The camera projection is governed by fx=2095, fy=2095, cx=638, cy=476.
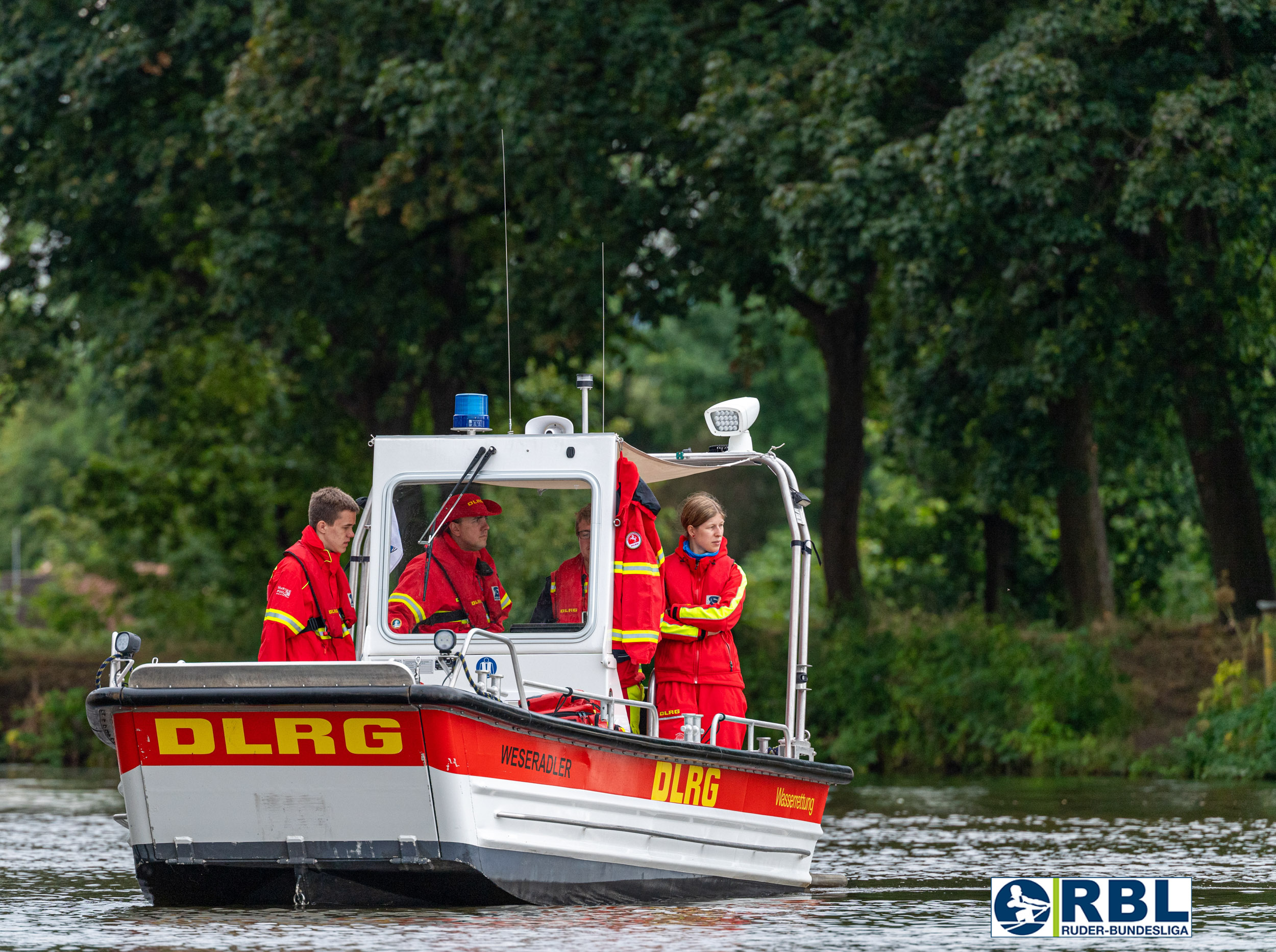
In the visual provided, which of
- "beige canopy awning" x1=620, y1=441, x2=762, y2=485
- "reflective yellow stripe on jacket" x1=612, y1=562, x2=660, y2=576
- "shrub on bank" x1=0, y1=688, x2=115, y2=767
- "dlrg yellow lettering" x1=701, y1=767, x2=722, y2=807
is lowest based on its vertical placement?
"shrub on bank" x1=0, y1=688, x2=115, y2=767

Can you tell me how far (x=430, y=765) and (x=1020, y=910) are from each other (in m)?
2.80

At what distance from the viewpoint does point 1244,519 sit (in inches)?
847

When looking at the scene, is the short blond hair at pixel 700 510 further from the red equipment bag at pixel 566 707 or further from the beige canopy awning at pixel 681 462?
the red equipment bag at pixel 566 707

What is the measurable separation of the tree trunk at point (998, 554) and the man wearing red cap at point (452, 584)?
18347 millimetres

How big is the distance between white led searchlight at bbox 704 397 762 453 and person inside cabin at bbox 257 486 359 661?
195 centimetres

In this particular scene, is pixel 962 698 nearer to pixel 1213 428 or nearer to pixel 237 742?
pixel 1213 428

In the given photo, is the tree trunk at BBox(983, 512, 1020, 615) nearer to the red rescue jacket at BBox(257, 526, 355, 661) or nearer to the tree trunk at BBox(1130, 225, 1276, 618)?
the tree trunk at BBox(1130, 225, 1276, 618)

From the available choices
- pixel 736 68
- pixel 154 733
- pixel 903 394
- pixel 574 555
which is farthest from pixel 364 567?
pixel 903 394

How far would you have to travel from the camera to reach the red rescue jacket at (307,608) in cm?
966

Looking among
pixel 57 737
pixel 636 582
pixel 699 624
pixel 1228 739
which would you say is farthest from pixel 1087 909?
pixel 57 737

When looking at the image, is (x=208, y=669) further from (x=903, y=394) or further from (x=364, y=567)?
(x=903, y=394)

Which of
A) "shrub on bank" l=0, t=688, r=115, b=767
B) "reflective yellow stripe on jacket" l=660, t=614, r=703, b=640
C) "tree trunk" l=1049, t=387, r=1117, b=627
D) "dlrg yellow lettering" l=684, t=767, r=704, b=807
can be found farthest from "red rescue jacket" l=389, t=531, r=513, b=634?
"shrub on bank" l=0, t=688, r=115, b=767

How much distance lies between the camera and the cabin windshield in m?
10.1

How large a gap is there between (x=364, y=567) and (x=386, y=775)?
209 cm
